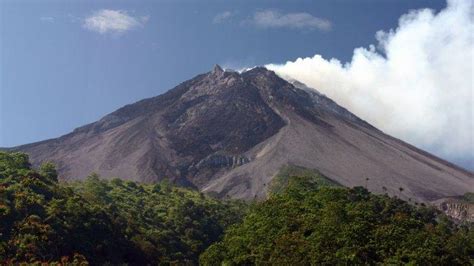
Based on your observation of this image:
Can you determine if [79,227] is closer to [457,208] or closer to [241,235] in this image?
[241,235]

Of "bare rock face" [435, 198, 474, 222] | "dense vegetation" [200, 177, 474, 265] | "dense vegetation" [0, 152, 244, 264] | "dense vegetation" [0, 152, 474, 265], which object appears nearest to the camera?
"dense vegetation" [200, 177, 474, 265]

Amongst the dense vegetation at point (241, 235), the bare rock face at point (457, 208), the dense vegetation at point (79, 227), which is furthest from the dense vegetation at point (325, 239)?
the bare rock face at point (457, 208)

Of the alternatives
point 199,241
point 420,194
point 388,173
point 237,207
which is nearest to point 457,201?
point 420,194

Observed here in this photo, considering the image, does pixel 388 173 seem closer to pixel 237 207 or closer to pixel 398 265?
pixel 237 207

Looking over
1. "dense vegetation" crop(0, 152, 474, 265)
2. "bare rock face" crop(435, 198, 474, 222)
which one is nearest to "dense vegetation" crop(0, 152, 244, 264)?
"dense vegetation" crop(0, 152, 474, 265)

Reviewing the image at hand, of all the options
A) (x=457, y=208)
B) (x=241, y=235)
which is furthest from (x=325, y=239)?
(x=457, y=208)

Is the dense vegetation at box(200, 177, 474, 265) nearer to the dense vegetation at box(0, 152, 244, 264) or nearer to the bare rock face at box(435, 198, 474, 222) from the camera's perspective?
the dense vegetation at box(0, 152, 244, 264)

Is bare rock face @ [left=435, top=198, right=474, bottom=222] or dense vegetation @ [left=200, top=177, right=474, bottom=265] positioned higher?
dense vegetation @ [left=200, top=177, right=474, bottom=265]
